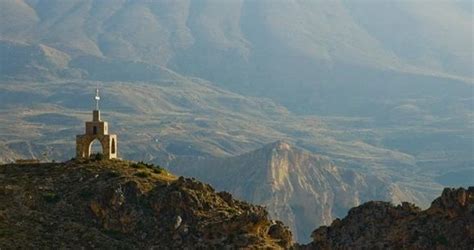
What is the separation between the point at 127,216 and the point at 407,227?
1279cm

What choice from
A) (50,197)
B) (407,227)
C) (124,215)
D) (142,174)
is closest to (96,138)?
(142,174)

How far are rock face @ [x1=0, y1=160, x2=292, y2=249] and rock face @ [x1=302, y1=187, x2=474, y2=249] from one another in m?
6.73

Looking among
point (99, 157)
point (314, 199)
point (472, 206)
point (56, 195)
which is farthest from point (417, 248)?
point (314, 199)

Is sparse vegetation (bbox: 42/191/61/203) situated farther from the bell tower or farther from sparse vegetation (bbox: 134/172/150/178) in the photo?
the bell tower

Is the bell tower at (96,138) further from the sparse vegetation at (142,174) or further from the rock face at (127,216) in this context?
the rock face at (127,216)

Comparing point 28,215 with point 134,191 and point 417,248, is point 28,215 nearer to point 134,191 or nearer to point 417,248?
point 134,191

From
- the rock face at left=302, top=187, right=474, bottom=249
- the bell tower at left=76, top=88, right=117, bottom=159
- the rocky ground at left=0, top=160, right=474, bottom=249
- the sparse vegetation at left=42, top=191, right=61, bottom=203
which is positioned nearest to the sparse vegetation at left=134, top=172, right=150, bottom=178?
the rocky ground at left=0, top=160, right=474, bottom=249

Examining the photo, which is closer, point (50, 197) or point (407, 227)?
point (407, 227)

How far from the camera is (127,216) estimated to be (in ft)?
140

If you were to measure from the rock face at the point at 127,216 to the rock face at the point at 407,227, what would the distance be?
265 inches

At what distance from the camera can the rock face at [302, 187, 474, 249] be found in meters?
31.5

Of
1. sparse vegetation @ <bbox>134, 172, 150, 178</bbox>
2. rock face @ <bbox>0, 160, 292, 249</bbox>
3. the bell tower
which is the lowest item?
rock face @ <bbox>0, 160, 292, 249</bbox>

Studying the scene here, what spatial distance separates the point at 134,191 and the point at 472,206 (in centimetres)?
1506

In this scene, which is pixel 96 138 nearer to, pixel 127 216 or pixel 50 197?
pixel 50 197
